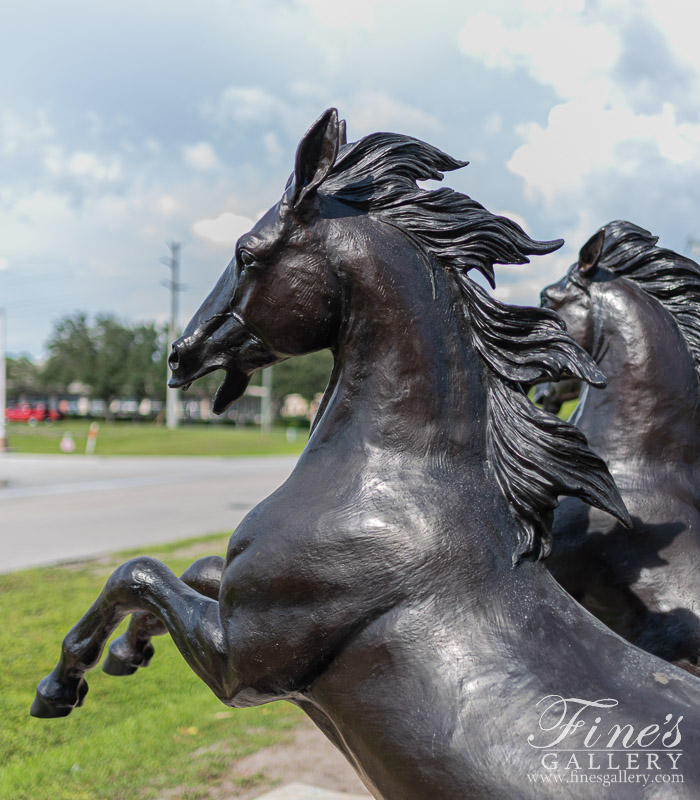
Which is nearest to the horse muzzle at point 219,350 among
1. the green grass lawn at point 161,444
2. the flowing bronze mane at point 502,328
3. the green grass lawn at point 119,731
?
the flowing bronze mane at point 502,328

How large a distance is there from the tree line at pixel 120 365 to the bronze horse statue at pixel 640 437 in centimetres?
5904

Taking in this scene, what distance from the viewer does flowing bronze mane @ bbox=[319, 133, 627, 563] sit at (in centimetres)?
171

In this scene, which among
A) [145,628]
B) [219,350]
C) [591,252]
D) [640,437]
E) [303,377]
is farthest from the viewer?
[303,377]

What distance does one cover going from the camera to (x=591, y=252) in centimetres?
260

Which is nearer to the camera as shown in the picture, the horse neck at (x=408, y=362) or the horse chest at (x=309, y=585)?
the horse chest at (x=309, y=585)

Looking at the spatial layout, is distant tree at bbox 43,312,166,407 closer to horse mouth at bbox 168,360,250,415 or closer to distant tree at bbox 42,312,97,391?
distant tree at bbox 42,312,97,391

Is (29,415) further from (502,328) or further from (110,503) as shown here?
(502,328)

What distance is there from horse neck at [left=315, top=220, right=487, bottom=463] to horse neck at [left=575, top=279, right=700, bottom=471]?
965 mm

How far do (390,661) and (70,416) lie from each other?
71.0 metres

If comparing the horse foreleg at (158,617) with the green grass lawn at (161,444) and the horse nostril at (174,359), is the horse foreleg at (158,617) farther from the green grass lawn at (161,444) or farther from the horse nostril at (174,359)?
the green grass lawn at (161,444)

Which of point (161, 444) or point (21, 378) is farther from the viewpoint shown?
point (21, 378)

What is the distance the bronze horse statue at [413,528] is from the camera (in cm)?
148

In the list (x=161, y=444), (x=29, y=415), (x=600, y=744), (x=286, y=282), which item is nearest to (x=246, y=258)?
(x=286, y=282)

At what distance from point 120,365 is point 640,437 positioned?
6514 cm
